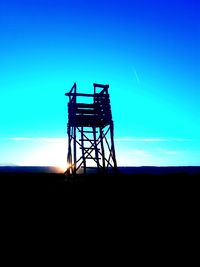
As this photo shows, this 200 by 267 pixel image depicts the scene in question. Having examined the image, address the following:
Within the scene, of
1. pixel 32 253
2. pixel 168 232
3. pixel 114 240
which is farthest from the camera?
pixel 168 232

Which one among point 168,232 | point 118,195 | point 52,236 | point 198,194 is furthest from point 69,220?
point 198,194

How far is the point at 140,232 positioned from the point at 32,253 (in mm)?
2552

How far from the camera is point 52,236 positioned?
5.70m

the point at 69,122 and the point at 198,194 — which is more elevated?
the point at 69,122

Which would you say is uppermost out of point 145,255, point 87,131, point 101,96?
point 101,96

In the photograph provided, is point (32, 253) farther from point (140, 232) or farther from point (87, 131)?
point (87, 131)

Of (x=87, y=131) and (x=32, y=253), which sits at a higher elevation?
(x=87, y=131)

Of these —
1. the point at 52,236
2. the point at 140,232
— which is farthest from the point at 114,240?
the point at 52,236

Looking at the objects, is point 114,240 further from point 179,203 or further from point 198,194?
point 198,194

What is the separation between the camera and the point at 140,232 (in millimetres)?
6082

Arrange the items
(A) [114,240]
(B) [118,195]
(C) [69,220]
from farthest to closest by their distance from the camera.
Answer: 1. (B) [118,195]
2. (C) [69,220]
3. (A) [114,240]

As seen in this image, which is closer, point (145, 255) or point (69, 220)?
point (145, 255)

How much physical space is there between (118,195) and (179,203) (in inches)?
90.7

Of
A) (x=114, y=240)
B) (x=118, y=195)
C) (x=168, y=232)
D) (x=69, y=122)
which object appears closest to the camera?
(x=114, y=240)
